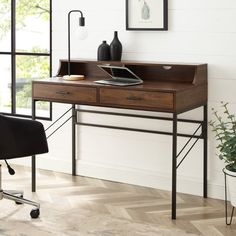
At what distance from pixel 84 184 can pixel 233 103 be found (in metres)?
1.35

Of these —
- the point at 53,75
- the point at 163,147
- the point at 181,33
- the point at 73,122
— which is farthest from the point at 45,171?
the point at 181,33

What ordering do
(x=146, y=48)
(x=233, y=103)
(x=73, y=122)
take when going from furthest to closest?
(x=73, y=122) < (x=146, y=48) < (x=233, y=103)

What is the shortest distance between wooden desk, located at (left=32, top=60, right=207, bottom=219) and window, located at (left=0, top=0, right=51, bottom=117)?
579 mm

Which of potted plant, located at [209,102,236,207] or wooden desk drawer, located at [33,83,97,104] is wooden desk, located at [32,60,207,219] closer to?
wooden desk drawer, located at [33,83,97,104]

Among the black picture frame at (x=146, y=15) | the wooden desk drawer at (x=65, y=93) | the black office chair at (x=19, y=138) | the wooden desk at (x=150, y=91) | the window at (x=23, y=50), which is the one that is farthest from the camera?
the window at (x=23, y=50)

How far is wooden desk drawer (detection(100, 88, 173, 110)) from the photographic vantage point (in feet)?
12.1

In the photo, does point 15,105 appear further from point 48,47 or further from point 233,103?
point 233,103

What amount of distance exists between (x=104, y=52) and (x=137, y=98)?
73cm

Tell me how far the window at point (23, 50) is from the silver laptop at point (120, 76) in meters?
0.96

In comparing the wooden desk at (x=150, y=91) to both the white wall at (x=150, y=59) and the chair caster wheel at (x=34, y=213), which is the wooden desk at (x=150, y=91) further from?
the chair caster wheel at (x=34, y=213)

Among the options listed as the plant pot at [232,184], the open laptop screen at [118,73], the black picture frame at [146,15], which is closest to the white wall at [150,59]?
the black picture frame at [146,15]

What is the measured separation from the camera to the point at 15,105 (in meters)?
5.27

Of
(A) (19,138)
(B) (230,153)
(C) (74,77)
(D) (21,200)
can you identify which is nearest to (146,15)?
(C) (74,77)

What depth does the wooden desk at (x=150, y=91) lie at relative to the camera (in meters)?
3.71
